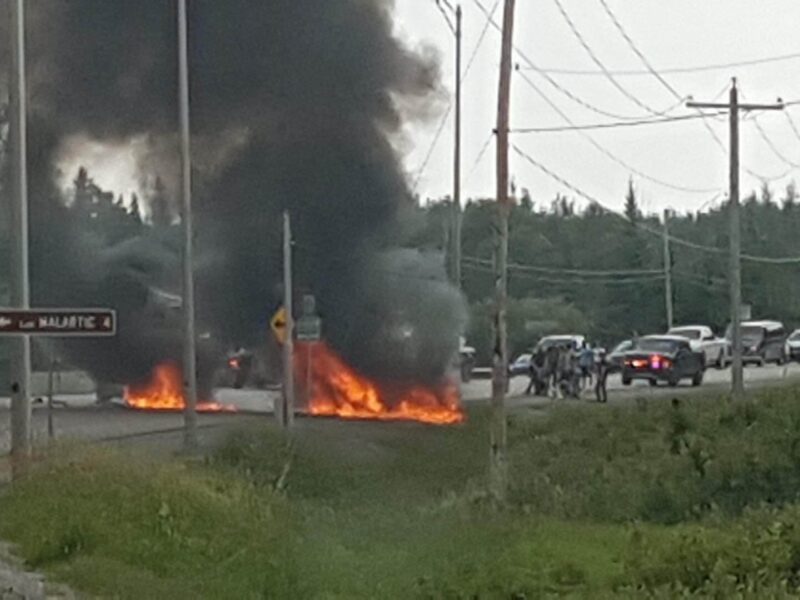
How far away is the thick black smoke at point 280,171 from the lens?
4816cm

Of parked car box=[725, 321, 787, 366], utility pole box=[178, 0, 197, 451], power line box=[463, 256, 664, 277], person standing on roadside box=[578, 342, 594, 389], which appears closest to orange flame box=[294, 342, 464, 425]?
person standing on roadside box=[578, 342, 594, 389]

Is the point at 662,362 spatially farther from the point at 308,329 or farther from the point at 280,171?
the point at 308,329

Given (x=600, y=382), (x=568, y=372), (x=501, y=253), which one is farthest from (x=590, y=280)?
(x=501, y=253)

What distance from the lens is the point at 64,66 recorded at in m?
46.1

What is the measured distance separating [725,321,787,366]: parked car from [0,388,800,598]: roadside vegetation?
43091 mm

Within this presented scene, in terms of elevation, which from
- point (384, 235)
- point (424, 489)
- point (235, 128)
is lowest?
point (424, 489)

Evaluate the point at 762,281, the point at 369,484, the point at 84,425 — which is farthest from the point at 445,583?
the point at 762,281

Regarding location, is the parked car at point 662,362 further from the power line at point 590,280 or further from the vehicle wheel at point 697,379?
the power line at point 590,280

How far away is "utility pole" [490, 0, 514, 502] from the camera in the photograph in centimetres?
2495

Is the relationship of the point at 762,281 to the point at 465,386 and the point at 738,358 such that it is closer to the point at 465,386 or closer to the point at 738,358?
the point at 465,386

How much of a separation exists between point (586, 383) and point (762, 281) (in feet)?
147

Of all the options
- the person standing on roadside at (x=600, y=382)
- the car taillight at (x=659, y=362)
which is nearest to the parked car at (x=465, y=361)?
the person standing on roadside at (x=600, y=382)

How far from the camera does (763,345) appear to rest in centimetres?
7519

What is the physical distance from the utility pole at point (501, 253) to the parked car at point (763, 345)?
50451 mm
